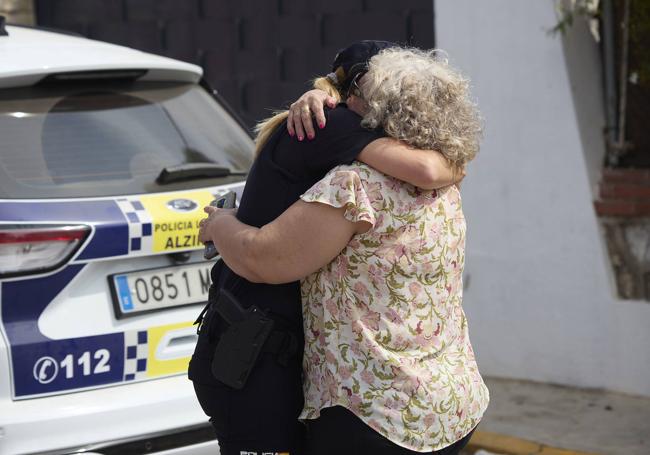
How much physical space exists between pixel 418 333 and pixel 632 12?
10.2 ft

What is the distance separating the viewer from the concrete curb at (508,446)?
448cm

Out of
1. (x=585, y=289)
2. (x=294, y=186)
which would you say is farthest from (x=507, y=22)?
(x=294, y=186)

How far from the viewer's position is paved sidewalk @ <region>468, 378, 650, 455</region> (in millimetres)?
4527

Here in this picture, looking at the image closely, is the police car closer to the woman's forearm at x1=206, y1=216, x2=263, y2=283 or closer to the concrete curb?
the woman's forearm at x1=206, y1=216, x2=263, y2=283

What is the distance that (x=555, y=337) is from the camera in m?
5.25

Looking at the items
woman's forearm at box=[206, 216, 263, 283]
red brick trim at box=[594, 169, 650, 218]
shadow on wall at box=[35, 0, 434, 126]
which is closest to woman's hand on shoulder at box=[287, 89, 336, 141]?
woman's forearm at box=[206, 216, 263, 283]

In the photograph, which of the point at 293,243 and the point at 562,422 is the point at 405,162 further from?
the point at 562,422

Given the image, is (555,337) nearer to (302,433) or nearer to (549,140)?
(549,140)

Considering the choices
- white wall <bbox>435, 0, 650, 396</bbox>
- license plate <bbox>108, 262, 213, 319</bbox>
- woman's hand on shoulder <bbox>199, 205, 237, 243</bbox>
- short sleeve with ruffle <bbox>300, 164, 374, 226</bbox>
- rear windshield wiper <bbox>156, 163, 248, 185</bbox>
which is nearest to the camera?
short sleeve with ruffle <bbox>300, 164, 374, 226</bbox>

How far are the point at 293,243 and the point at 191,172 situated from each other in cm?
138

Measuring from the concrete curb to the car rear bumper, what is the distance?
166cm

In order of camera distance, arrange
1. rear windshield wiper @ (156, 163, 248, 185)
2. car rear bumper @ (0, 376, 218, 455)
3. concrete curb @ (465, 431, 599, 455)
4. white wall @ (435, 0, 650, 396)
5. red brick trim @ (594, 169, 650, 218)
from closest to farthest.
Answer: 1. car rear bumper @ (0, 376, 218, 455)
2. rear windshield wiper @ (156, 163, 248, 185)
3. concrete curb @ (465, 431, 599, 455)
4. red brick trim @ (594, 169, 650, 218)
5. white wall @ (435, 0, 650, 396)

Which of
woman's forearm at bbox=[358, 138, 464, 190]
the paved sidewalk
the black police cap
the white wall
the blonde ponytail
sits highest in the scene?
the black police cap

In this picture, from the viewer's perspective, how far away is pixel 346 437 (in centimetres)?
236
